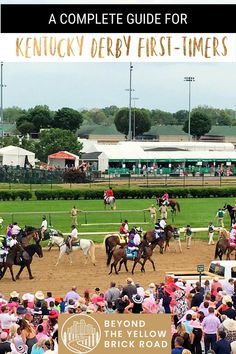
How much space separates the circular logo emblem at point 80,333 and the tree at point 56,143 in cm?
6896

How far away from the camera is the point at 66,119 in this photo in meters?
114

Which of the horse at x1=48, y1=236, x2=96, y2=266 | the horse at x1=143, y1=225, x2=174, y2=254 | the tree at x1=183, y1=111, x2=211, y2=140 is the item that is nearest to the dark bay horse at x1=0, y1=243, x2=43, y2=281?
the horse at x1=48, y1=236, x2=96, y2=266

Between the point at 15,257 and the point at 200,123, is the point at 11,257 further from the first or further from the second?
the point at 200,123

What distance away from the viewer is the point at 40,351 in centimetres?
1045

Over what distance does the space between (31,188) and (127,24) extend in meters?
42.6

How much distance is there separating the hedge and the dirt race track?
1931 cm

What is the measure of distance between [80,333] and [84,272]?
14.4 metres

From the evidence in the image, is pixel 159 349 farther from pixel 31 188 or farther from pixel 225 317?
pixel 31 188

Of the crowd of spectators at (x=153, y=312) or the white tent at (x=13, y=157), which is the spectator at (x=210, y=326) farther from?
the white tent at (x=13, y=157)

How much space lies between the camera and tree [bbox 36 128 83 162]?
77.9 meters

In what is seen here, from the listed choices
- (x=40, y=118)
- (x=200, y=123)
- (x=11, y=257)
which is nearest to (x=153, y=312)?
(x=11, y=257)

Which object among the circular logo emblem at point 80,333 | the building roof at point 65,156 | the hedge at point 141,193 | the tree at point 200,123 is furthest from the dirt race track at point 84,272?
the tree at point 200,123

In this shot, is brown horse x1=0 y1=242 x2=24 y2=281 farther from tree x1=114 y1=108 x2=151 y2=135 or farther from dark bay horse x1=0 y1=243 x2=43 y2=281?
tree x1=114 y1=108 x2=151 y2=135

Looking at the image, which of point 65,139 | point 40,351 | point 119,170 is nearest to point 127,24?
point 40,351
